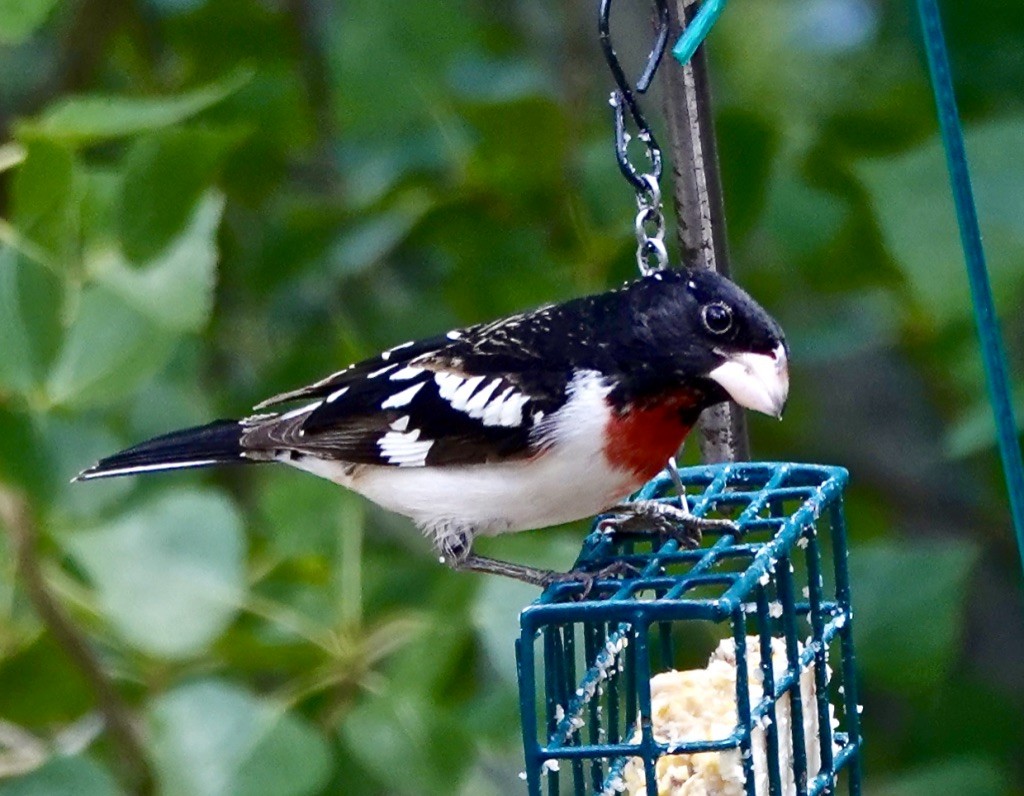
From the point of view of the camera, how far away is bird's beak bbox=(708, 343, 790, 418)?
2.24 meters

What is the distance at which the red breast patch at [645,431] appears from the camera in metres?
2.42

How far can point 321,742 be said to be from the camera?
3.00 metres

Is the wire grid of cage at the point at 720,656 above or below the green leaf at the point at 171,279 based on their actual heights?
below

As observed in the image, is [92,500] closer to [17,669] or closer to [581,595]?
[17,669]

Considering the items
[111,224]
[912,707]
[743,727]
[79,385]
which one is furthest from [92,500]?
[912,707]

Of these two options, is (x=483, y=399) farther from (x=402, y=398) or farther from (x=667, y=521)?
(x=667, y=521)

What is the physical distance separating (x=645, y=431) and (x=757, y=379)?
0.73 ft

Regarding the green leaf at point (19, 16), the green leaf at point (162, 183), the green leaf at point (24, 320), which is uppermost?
the green leaf at point (19, 16)

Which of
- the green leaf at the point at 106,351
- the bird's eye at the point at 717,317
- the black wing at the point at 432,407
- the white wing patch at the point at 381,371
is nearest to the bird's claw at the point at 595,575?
the black wing at the point at 432,407

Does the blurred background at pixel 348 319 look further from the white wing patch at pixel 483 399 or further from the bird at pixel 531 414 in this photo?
the white wing patch at pixel 483 399

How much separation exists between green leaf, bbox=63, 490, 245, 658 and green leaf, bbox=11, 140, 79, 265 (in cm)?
54

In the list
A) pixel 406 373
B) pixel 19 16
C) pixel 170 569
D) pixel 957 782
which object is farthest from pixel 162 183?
pixel 957 782

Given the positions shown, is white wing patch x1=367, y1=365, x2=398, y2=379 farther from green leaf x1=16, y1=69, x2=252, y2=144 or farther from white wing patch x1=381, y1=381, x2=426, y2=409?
green leaf x1=16, y1=69, x2=252, y2=144

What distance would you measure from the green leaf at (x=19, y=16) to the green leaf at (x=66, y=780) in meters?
1.31
